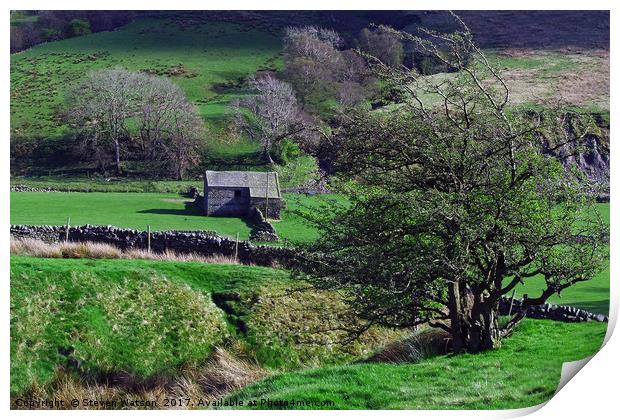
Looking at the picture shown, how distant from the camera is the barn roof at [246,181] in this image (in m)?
35.5

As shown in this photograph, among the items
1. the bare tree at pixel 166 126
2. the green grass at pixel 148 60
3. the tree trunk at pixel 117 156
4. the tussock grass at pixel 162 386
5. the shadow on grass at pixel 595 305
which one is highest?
the green grass at pixel 148 60

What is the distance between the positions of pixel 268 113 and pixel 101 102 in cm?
1126

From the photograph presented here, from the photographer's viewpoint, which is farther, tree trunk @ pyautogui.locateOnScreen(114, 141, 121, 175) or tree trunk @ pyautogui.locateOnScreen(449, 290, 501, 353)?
tree trunk @ pyautogui.locateOnScreen(114, 141, 121, 175)

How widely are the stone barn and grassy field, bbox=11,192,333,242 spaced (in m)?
0.50

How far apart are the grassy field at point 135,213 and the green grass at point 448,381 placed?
1717cm

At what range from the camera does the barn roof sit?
35.5 m

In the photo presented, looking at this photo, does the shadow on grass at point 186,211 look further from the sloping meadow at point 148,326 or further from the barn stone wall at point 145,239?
the sloping meadow at point 148,326

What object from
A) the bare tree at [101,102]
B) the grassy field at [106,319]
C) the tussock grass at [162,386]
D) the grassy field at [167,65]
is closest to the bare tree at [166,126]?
the bare tree at [101,102]

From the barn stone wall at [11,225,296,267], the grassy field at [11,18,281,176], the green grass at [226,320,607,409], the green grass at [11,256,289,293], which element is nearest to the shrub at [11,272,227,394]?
the green grass at [11,256,289,293]

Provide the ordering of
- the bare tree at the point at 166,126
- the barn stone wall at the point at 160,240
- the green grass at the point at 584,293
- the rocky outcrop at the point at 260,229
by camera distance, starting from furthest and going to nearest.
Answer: the bare tree at the point at 166,126, the rocky outcrop at the point at 260,229, the barn stone wall at the point at 160,240, the green grass at the point at 584,293

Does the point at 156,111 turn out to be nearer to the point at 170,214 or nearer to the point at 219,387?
the point at 170,214

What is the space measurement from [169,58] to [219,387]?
4567 cm

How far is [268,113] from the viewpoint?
129ft

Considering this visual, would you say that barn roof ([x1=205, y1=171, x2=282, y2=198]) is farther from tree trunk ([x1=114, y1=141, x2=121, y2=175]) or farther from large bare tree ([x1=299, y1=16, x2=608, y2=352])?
large bare tree ([x1=299, y1=16, x2=608, y2=352])
